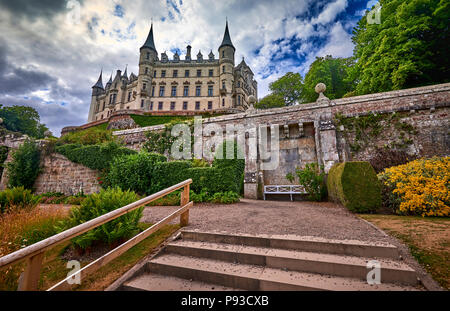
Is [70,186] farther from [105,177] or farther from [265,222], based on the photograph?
[265,222]

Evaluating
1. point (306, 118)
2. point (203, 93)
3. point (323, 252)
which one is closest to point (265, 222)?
point (323, 252)

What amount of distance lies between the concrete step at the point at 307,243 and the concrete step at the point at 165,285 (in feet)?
2.86

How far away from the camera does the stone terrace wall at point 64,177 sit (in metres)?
10.5

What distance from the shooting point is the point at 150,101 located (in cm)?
3591

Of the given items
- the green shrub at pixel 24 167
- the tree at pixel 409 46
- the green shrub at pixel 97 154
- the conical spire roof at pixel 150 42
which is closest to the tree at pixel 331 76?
the tree at pixel 409 46

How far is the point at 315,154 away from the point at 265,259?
8.74m

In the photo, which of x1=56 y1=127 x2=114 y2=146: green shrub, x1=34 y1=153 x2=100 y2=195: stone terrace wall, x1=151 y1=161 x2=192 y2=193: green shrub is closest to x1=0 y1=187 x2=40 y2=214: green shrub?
x1=151 y1=161 x2=192 y2=193: green shrub

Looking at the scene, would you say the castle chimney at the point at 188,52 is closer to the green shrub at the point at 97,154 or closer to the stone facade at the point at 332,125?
the stone facade at the point at 332,125

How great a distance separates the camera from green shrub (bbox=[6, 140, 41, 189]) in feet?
36.4

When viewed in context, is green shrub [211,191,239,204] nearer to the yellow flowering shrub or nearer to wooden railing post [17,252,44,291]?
the yellow flowering shrub

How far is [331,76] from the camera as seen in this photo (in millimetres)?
19375

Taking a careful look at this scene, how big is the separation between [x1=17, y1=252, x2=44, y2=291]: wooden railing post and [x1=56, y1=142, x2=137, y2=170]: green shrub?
945 centimetres

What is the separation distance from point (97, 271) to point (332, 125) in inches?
423

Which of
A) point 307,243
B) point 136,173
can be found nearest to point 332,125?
point 307,243
